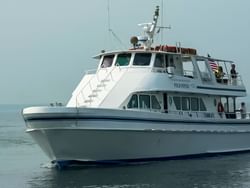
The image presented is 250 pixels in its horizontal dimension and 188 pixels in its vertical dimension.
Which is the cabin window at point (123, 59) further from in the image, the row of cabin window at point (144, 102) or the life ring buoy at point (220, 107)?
the life ring buoy at point (220, 107)

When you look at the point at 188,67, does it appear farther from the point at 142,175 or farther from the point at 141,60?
the point at 142,175

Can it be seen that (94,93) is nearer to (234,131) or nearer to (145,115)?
(145,115)

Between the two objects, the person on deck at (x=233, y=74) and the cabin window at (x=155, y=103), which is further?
the person on deck at (x=233, y=74)

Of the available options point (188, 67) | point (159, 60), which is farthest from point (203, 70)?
point (159, 60)

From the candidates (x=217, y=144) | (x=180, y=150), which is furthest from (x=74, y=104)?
(x=217, y=144)

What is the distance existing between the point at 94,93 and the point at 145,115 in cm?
215

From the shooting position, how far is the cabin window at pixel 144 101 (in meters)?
22.0

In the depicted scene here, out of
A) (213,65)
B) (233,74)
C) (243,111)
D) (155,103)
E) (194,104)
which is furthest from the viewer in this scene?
(243,111)

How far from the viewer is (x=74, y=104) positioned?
2270 cm

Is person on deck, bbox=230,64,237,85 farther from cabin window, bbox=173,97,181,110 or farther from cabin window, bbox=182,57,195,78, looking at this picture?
cabin window, bbox=173,97,181,110

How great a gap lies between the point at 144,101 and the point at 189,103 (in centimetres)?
249

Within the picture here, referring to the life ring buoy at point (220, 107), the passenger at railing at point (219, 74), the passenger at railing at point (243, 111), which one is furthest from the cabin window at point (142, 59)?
the passenger at railing at point (243, 111)

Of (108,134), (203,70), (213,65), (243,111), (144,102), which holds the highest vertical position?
(213,65)

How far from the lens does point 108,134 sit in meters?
20.3
